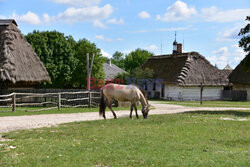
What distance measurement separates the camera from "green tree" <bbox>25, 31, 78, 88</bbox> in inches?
1572

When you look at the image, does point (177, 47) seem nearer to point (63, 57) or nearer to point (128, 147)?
point (63, 57)

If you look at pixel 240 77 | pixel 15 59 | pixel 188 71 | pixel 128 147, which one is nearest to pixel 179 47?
pixel 188 71

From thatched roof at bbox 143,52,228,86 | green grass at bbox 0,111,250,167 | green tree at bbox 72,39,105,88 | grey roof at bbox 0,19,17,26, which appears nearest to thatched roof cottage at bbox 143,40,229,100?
thatched roof at bbox 143,52,228,86

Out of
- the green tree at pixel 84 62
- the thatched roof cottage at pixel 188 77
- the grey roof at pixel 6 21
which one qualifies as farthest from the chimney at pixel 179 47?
the grey roof at pixel 6 21

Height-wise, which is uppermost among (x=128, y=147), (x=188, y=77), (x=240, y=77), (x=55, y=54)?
(x=55, y=54)

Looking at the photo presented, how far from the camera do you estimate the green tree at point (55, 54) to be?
39938mm

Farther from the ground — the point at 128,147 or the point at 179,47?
the point at 179,47

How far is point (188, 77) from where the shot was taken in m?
43.3

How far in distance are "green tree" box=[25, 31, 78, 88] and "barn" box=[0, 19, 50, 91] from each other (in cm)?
767

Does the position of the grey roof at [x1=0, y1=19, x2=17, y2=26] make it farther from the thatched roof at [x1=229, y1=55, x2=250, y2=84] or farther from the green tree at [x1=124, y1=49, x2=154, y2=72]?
the green tree at [x1=124, y1=49, x2=154, y2=72]

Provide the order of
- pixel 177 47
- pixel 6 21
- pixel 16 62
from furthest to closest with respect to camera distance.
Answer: pixel 177 47 → pixel 6 21 → pixel 16 62

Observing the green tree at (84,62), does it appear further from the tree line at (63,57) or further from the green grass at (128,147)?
the green grass at (128,147)

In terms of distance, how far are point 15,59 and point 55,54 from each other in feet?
45.8

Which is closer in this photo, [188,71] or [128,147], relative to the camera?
[128,147]
